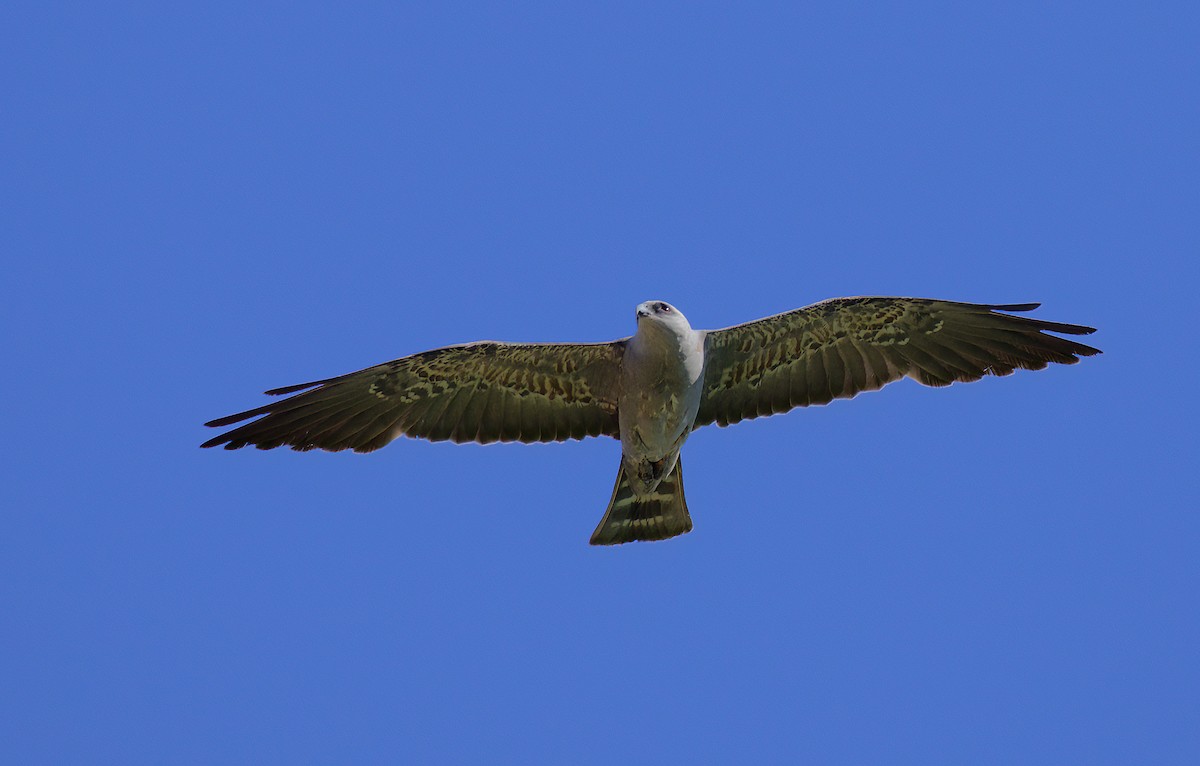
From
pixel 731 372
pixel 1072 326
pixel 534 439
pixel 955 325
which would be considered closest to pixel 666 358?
pixel 731 372

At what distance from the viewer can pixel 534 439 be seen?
13.8 meters

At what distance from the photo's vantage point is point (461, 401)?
539 inches

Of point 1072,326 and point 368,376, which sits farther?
point 368,376

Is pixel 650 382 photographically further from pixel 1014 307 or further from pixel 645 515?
pixel 1014 307

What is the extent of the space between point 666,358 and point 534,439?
6.53 feet

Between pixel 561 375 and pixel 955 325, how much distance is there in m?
4.10

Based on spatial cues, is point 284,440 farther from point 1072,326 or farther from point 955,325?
point 1072,326

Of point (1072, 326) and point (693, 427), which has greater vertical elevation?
point (1072, 326)

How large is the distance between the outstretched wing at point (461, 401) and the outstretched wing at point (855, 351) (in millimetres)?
1231

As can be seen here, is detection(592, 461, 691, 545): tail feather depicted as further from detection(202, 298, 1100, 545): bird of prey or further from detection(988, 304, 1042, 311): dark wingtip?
detection(988, 304, 1042, 311): dark wingtip

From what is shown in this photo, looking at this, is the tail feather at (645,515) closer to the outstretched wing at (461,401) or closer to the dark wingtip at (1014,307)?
the outstretched wing at (461,401)

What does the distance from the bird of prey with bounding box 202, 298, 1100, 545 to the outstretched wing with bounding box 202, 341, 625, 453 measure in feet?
0.04

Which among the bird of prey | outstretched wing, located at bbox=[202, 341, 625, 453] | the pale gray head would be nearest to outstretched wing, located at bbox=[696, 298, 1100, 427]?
the bird of prey

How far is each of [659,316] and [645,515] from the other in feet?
8.29
